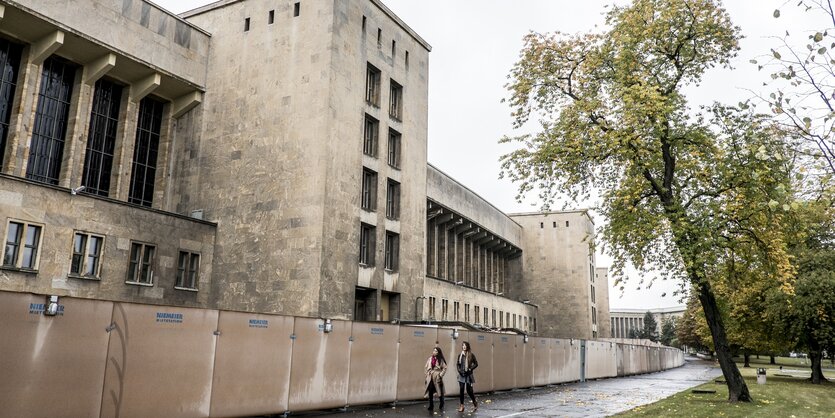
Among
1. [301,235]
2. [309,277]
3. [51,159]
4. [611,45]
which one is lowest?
[309,277]

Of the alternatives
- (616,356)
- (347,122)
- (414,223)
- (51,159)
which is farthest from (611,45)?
(616,356)

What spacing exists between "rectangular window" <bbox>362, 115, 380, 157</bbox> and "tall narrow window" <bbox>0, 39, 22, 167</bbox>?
15972mm

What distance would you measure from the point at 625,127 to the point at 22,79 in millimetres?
25023

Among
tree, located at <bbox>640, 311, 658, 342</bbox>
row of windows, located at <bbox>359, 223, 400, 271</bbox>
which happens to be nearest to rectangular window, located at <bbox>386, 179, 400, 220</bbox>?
row of windows, located at <bbox>359, 223, 400, 271</bbox>

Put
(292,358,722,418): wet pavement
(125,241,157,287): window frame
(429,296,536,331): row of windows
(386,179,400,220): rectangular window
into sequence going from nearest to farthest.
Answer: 1. (292,358,722,418): wet pavement
2. (125,241,157,287): window frame
3. (386,179,400,220): rectangular window
4. (429,296,536,331): row of windows

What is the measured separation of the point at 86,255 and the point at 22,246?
2425 mm

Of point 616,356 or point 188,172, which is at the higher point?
point 188,172

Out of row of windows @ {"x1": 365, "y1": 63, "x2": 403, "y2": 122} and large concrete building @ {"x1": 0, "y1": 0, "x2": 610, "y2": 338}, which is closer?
large concrete building @ {"x1": 0, "y1": 0, "x2": 610, "y2": 338}

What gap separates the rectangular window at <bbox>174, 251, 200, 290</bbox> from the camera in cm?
2831

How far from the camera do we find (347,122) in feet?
100

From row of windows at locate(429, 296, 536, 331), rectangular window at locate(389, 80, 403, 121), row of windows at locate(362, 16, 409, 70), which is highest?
row of windows at locate(362, 16, 409, 70)

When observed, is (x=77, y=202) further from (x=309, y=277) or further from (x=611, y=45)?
(x=611, y=45)

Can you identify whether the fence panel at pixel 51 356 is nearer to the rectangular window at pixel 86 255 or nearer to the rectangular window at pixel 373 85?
the rectangular window at pixel 86 255

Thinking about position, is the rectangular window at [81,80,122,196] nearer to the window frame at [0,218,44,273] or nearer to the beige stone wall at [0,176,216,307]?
the beige stone wall at [0,176,216,307]
